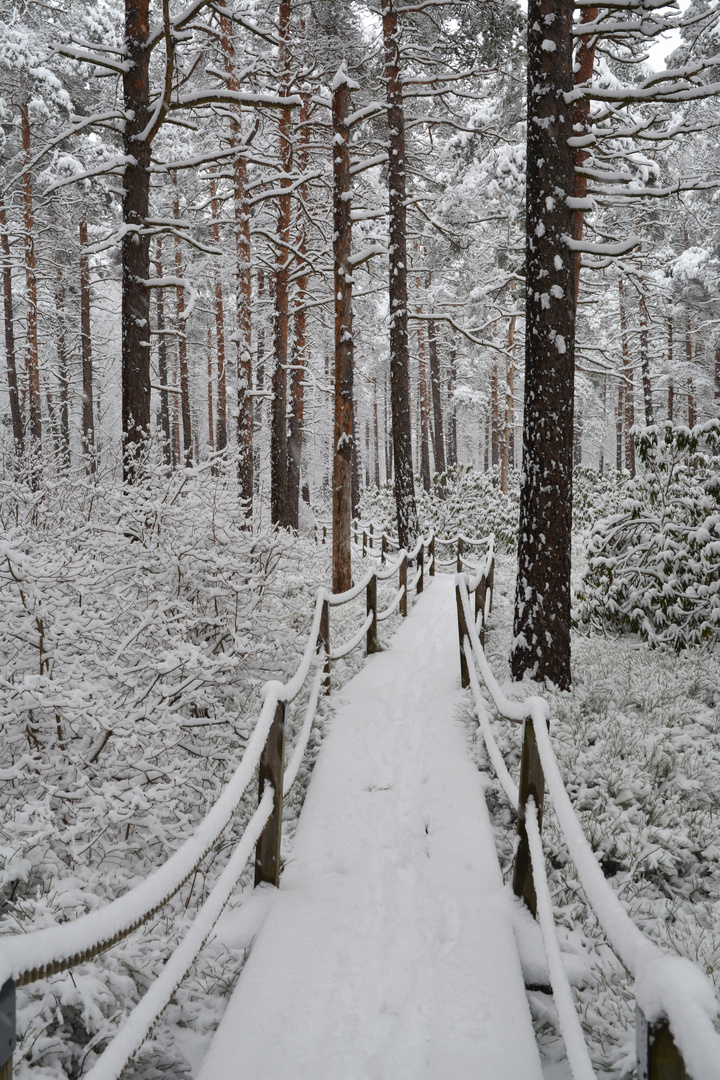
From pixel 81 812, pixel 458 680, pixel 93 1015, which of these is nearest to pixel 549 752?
pixel 93 1015

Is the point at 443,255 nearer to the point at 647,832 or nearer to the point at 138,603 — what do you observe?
the point at 138,603

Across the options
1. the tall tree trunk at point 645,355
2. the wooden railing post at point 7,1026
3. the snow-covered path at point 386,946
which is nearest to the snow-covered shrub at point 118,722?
the snow-covered path at point 386,946

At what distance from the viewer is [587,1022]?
2854 millimetres

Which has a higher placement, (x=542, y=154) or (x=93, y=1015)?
(x=542, y=154)

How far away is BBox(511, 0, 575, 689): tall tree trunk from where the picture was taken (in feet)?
19.8

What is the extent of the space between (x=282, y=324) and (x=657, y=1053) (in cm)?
1644

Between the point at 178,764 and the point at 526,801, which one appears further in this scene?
the point at 178,764

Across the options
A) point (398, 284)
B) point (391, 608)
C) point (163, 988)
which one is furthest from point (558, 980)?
point (398, 284)

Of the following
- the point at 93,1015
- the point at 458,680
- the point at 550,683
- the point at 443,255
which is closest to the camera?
the point at 93,1015

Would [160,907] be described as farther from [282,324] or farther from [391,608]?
[282,324]

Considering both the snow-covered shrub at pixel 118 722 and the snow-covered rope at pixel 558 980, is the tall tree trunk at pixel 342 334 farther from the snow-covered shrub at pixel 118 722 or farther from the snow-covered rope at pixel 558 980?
the snow-covered rope at pixel 558 980

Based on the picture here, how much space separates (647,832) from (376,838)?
187 centimetres

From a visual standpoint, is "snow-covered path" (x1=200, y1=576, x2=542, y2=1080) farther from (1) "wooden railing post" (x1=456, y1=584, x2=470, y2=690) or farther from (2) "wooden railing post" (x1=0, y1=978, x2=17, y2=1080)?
(1) "wooden railing post" (x1=456, y1=584, x2=470, y2=690)

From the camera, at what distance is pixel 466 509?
21906mm
